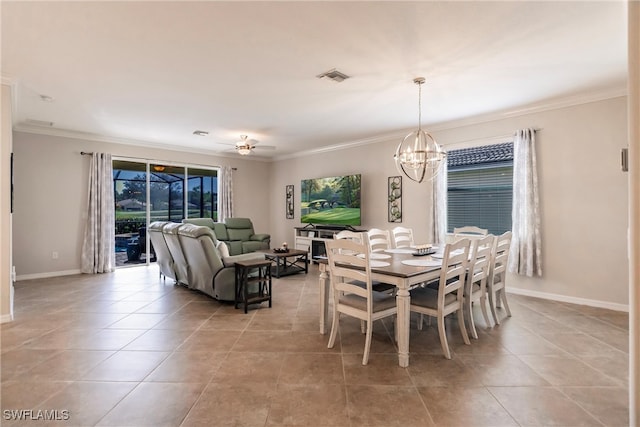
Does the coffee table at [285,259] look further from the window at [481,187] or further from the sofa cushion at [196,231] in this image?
the window at [481,187]

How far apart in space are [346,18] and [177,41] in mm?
1433

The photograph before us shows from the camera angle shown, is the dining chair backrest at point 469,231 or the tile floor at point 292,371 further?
the dining chair backrest at point 469,231

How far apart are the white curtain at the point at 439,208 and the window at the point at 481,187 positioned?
5.3 inches

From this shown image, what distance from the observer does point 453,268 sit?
276 centimetres

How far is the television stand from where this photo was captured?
6801mm

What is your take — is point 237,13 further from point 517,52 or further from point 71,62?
point 517,52

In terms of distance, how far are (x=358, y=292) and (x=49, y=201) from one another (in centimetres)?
611

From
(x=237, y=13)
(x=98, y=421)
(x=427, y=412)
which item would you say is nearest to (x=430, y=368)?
(x=427, y=412)

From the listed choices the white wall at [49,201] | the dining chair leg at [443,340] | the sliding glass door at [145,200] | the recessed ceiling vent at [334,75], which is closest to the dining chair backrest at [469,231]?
the dining chair leg at [443,340]

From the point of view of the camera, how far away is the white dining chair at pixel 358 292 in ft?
8.34

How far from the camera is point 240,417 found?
6.16ft

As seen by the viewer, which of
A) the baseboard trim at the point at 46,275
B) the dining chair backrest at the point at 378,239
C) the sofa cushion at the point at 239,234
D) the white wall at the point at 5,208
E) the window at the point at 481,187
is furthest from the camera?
the sofa cushion at the point at 239,234

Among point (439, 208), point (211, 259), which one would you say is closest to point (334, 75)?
point (211, 259)

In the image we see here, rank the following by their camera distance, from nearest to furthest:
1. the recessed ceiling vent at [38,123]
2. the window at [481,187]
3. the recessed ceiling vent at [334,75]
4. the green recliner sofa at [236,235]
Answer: the recessed ceiling vent at [334,75] < the window at [481,187] < the recessed ceiling vent at [38,123] < the green recliner sofa at [236,235]
